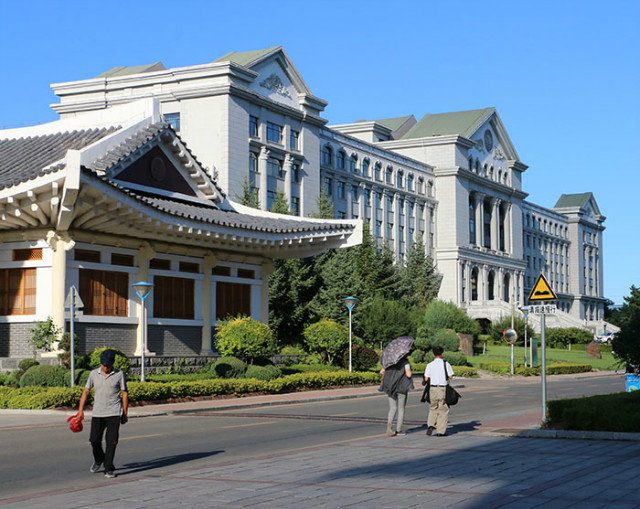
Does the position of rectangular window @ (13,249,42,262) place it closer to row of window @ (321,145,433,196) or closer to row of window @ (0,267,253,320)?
row of window @ (0,267,253,320)

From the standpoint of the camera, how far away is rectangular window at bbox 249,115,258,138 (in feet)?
221

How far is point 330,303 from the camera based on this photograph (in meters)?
50.9

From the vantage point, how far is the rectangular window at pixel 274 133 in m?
69.2

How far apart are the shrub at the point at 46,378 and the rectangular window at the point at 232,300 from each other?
31.5 feet

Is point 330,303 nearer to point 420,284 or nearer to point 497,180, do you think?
point 420,284

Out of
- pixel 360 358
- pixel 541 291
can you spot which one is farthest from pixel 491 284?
pixel 541 291

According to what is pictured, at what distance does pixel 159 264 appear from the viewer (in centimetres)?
3141

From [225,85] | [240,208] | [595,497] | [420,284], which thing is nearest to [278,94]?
[225,85]

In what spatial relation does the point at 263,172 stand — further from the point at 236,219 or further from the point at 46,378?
the point at 46,378

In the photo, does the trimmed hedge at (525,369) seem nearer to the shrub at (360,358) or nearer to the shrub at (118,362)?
the shrub at (360,358)

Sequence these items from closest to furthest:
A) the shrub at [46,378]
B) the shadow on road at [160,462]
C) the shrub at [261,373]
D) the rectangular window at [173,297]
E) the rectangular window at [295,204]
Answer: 1. the shadow on road at [160,462]
2. the shrub at [46,378]
3. the shrub at [261,373]
4. the rectangular window at [173,297]
5. the rectangular window at [295,204]

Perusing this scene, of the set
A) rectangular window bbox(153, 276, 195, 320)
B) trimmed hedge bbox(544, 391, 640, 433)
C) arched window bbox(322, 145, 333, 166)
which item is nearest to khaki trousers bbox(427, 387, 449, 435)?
trimmed hedge bbox(544, 391, 640, 433)

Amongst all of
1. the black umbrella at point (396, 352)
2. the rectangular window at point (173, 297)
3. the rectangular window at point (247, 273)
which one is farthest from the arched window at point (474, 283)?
the black umbrella at point (396, 352)

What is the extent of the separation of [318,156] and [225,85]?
1423cm
